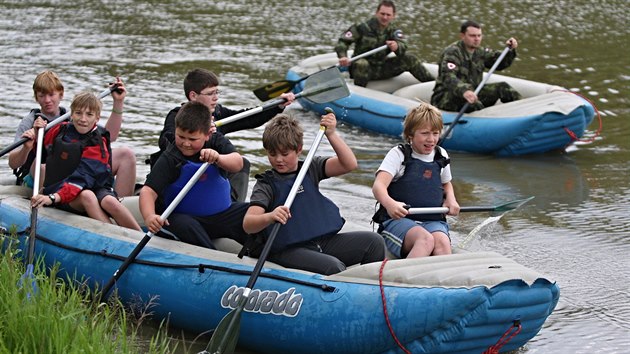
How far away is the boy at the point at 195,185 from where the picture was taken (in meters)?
6.37

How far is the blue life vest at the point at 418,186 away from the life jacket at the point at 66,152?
6.19ft

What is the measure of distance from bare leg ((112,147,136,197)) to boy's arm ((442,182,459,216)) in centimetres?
211

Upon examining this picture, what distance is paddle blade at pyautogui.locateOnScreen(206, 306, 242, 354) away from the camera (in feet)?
→ 17.9

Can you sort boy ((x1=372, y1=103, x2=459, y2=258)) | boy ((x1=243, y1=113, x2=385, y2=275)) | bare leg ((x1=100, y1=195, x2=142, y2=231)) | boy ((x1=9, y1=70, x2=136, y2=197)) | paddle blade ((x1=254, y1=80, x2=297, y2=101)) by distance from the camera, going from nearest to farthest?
boy ((x1=243, y1=113, x2=385, y2=275))
boy ((x1=372, y1=103, x2=459, y2=258))
bare leg ((x1=100, y1=195, x2=142, y2=231))
boy ((x1=9, y1=70, x2=136, y2=197))
paddle blade ((x1=254, y1=80, x2=297, y2=101))

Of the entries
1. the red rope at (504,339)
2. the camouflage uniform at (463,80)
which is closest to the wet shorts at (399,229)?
the red rope at (504,339)

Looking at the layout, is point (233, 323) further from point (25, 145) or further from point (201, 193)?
point (25, 145)

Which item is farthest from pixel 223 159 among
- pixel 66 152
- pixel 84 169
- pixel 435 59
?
pixel 435 59

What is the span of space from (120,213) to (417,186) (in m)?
1.78

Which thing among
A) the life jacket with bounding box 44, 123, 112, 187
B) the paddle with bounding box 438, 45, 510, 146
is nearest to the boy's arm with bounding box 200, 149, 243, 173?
the life jacket with bounding box 44, 123, 112, 187

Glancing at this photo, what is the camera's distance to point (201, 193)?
651 centimetres

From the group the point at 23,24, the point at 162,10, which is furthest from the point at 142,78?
the point at 162,10

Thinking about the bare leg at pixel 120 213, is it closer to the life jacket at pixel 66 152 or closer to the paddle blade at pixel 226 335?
the life jacket at pixel 66 152

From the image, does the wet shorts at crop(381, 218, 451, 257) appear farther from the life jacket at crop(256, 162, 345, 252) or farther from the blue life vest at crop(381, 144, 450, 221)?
the life jacket at crop(256, 162, 345, 252)

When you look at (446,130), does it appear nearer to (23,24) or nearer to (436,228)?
(436,228)
